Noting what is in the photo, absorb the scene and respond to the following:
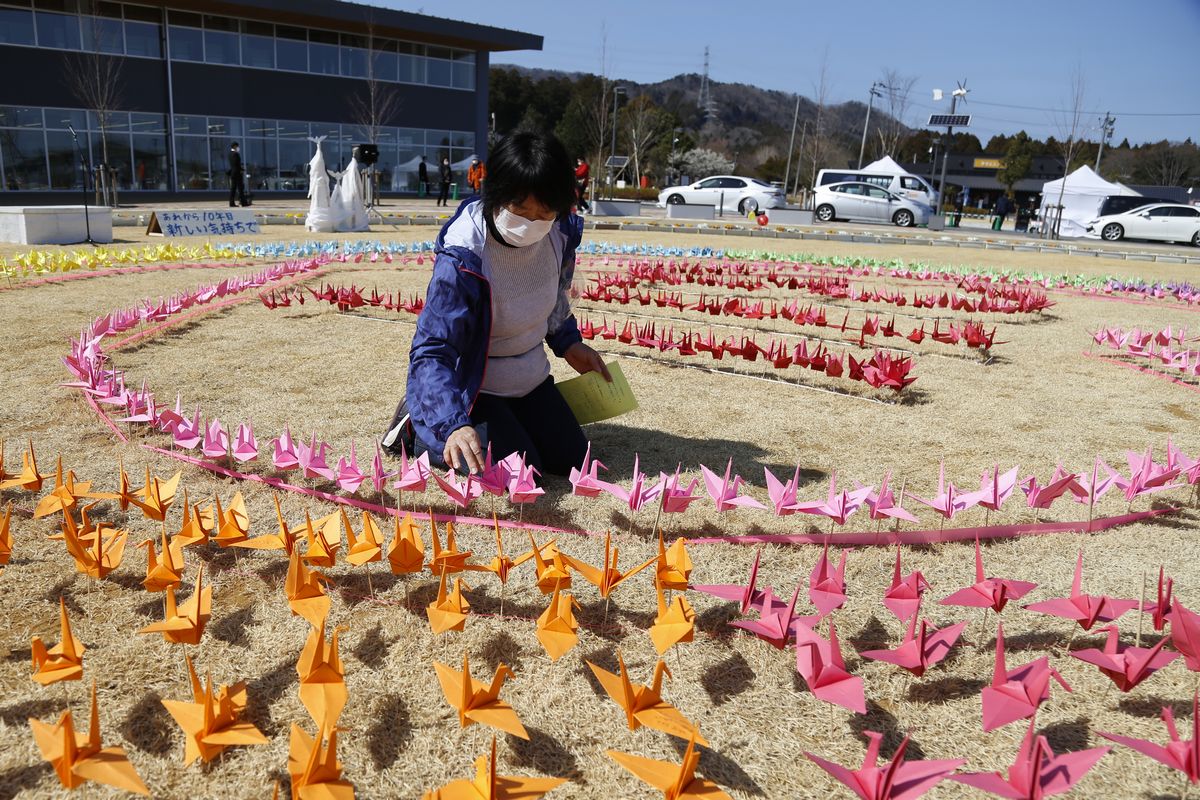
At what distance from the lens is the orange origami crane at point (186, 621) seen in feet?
6.53

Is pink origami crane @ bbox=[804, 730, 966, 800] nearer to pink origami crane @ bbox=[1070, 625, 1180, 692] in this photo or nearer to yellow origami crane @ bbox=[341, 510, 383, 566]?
pink origami crane @ bbox=[1070, 625, 1180, 692]

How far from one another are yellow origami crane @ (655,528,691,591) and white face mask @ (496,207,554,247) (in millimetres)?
1286

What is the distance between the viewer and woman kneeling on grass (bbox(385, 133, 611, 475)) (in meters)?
2.93

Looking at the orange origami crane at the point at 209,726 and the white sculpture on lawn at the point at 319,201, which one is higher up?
the white sculpture on lawn at the point at 319,201

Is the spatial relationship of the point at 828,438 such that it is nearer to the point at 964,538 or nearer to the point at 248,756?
the point at 964,538

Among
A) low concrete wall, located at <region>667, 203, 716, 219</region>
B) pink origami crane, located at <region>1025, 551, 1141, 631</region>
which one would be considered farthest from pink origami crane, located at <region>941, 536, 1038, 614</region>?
low concrete wall, located at <region>667, 203, 716, 219</region>

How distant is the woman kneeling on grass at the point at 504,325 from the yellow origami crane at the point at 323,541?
0.44 metres

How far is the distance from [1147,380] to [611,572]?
16.6 ft

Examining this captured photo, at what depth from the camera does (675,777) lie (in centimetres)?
159

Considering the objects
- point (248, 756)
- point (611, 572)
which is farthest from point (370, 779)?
point (611, 572)

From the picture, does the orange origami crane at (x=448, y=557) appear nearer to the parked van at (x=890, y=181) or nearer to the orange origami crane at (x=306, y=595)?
the orange origami crane at (x=306, y=595)

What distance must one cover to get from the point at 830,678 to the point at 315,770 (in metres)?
1.09

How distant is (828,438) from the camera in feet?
14.0

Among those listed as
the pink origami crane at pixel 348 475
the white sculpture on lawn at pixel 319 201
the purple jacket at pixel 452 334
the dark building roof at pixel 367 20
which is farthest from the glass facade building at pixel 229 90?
the pink origami crane at pixel 348 475
